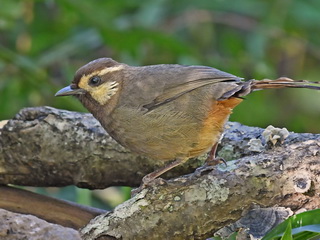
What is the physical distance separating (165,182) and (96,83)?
72 cm

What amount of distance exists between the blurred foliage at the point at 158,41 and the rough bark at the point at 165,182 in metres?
1.79

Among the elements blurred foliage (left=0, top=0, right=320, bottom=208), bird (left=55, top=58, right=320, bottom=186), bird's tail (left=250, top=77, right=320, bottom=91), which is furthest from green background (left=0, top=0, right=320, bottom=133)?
bird's tail (left=250, top=77, right=320, bottom=91)

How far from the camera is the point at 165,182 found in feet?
12.1

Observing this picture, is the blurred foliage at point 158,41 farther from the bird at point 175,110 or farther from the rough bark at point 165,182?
the bird at point 175,110

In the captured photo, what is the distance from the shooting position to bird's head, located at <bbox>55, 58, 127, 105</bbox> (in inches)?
162

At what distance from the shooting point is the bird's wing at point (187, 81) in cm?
396

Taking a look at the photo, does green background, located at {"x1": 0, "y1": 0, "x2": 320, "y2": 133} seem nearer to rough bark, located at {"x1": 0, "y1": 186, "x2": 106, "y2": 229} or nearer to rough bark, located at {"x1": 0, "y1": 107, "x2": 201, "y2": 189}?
rough bark, located at {"x1": 0, "y1": 107, "x2": 201, "y2": 189}

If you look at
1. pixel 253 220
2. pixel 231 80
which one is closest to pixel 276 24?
pixel 231 80

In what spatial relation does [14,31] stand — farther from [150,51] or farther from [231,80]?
[231,80]

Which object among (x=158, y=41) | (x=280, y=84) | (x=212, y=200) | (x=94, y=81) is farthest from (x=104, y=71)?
(x=158, y=41)

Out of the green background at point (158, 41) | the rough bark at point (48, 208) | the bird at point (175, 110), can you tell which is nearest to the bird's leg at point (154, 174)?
the bird at point (175, 110)

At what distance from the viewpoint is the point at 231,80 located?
397 cm

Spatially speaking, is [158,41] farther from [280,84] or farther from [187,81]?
[280,84]

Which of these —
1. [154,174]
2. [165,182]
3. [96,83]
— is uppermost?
[96,83]
